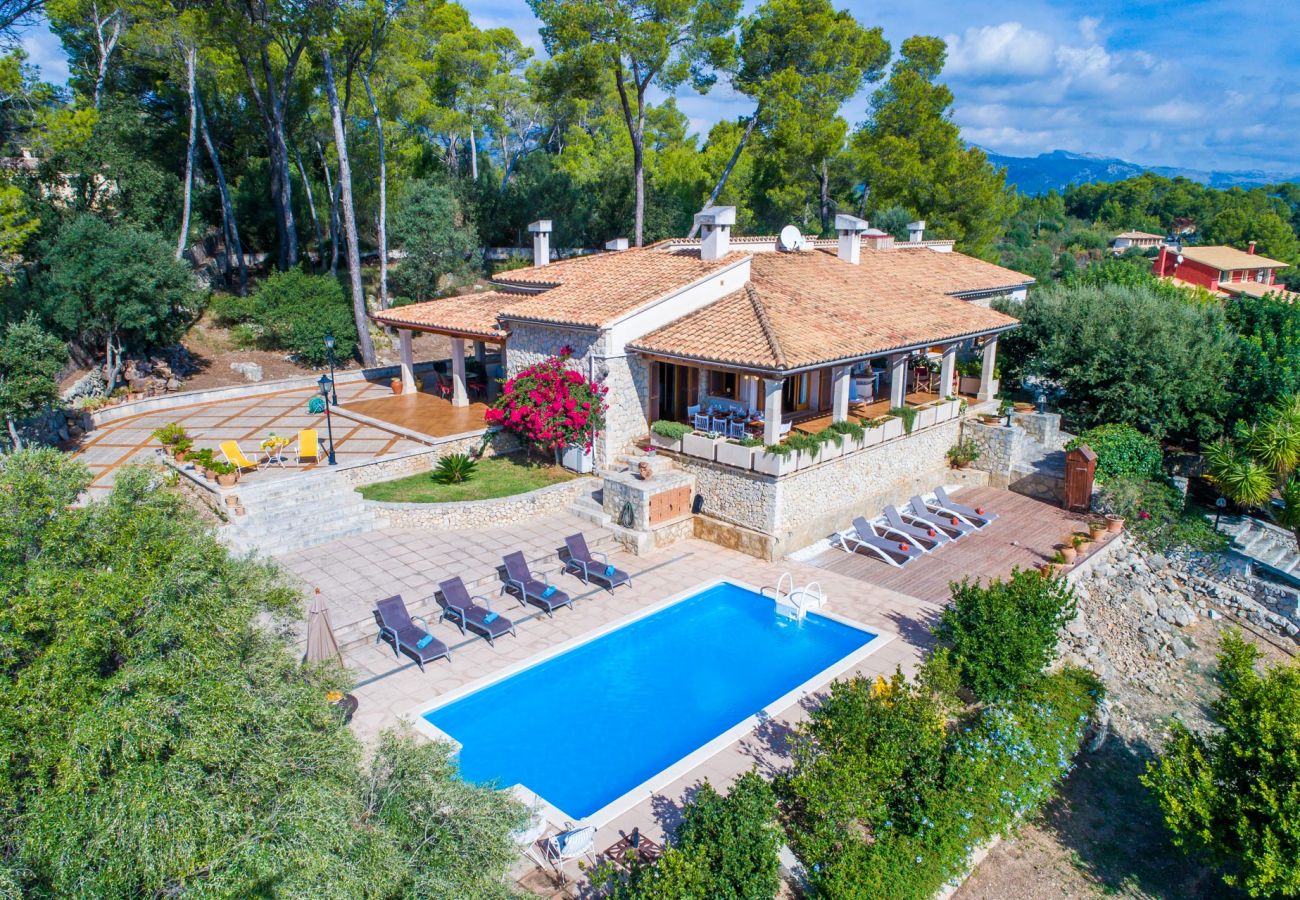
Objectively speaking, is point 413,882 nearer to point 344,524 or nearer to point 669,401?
point 344,524

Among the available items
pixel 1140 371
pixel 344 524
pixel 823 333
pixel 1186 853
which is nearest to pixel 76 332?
pixel 344 524

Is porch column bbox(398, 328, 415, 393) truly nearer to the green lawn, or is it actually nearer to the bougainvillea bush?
the green lawn

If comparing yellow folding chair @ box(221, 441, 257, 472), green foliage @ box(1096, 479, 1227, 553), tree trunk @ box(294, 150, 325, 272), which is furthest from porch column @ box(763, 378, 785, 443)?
tree trunk @ box(294, 150, 325, 272)

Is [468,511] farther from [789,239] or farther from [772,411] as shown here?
[789,239]

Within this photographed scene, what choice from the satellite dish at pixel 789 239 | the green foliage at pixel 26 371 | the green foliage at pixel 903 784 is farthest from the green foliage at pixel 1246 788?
the green foliage at pixel 26 371

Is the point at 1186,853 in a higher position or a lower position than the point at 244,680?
lower

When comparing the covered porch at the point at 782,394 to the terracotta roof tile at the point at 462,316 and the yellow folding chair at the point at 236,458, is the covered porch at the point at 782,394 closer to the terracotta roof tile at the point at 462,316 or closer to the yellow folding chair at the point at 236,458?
the terracotta roof tile at the point at 462,316
